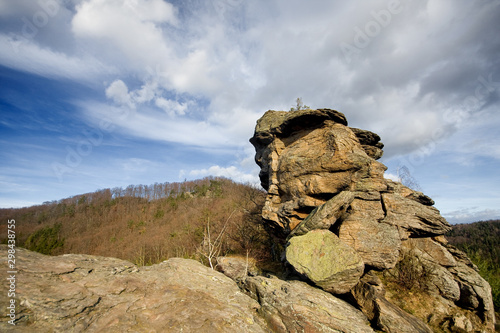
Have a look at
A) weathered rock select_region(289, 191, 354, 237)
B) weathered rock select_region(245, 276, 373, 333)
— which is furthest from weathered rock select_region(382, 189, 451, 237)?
weathered rock select_region(245, 276, 373, 333)

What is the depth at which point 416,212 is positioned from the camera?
11.5 metres

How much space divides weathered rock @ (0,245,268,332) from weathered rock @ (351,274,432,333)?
450 centimetres

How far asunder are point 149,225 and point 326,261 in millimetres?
73482

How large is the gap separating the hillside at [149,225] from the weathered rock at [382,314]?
1489 cm

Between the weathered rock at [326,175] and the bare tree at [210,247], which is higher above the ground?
the weathered rock at [326,175]

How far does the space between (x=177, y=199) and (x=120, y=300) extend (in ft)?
274

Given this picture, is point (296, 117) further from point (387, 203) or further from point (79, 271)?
point (79, 271)

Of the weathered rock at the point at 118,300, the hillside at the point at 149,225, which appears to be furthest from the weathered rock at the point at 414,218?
the hillside at the point at 149,225

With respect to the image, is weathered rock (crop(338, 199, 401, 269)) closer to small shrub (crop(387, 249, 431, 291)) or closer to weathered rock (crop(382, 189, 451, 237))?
weathered rock (crop(382, 189, 451, 237))

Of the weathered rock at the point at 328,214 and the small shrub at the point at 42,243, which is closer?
the weathered rock at the point at 328,214

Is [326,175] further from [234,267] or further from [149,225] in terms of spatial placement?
[149,225]

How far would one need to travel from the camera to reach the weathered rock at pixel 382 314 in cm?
750

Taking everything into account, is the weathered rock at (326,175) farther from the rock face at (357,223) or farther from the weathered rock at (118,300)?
the weathered rock at (118,300)

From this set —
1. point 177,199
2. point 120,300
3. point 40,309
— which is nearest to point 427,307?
point 120,300
